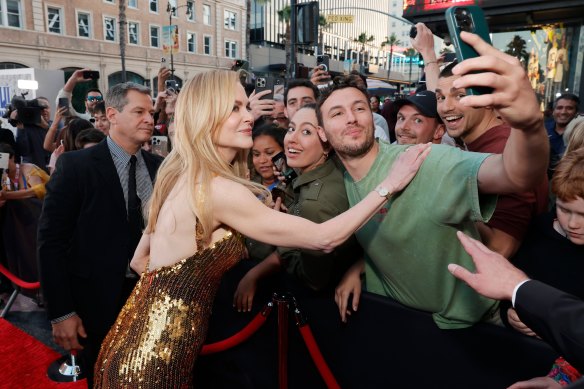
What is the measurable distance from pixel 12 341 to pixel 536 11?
1443cm

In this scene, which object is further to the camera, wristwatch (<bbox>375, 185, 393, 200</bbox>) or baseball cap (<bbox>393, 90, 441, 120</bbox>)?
baseball cap (<bbox>393, 90, 441, 120</bbox>)

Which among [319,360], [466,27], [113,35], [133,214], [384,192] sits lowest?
[319,360]

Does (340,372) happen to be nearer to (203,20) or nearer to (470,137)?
(470,137)

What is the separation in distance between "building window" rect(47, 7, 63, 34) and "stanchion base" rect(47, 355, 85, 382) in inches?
1426

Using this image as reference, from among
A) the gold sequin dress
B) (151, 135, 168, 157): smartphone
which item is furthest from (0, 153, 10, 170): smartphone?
the gold sequin dress

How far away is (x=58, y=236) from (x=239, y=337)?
1.39 m

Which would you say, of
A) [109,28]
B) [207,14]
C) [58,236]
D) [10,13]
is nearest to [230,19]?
[207,14]

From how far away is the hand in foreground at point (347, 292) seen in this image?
2150mm

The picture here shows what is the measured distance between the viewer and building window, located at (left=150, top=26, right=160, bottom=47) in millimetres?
40156

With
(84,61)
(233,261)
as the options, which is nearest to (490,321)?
(233,261)

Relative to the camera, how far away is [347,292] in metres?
2.16

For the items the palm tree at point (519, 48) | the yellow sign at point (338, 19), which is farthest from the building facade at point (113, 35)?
the palm tree at point (519, 48)

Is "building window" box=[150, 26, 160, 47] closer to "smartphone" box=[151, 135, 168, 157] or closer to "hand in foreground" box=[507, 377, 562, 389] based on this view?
"smartphone" box=[151, 135, 168, 157]

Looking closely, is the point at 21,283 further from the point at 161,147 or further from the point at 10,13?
the point at 10,13
